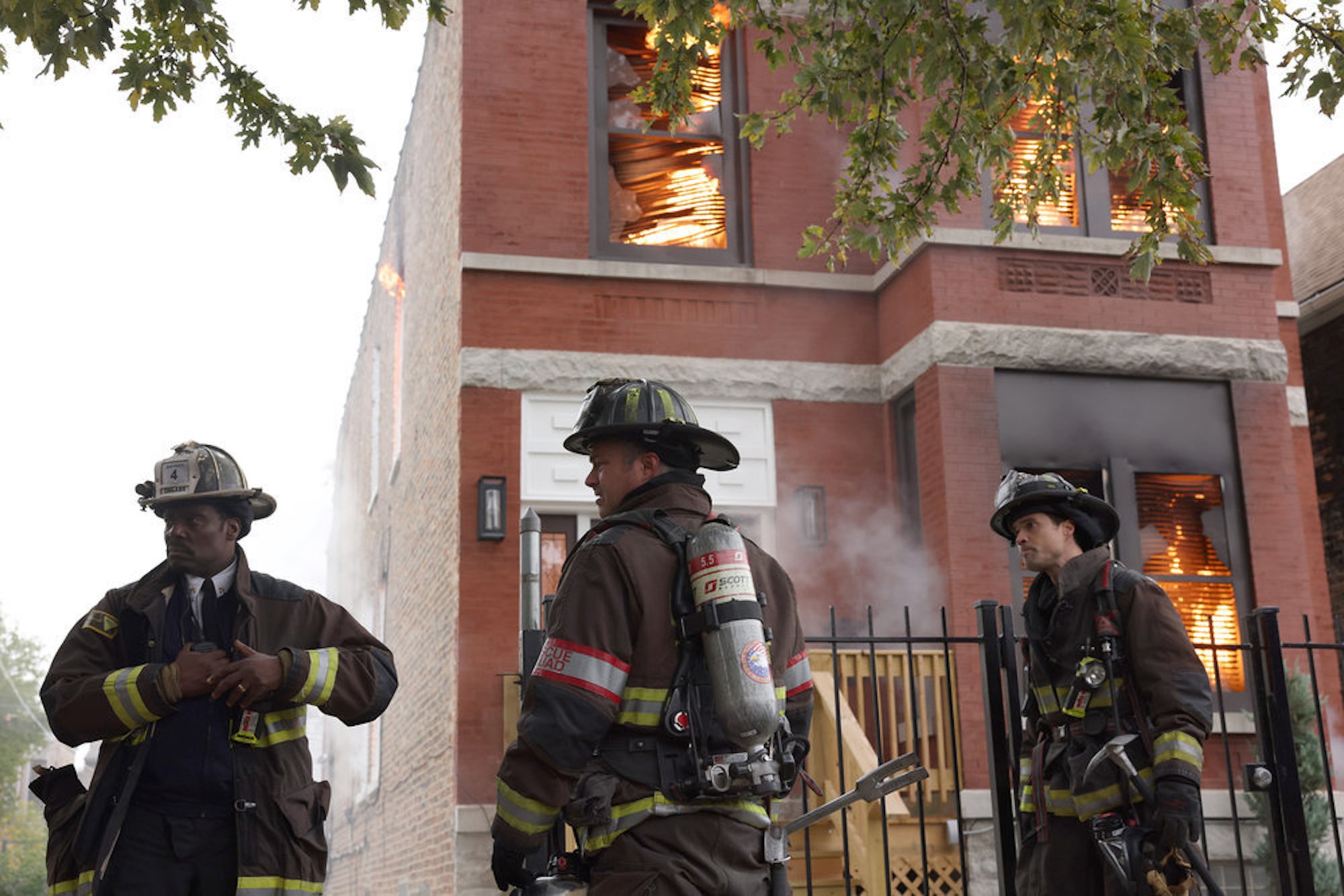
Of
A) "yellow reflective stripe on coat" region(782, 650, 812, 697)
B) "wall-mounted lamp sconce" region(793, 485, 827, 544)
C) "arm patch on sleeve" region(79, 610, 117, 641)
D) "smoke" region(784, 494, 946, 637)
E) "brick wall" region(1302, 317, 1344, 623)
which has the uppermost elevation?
"brick wall" region(1302, 317, 1344, 623)

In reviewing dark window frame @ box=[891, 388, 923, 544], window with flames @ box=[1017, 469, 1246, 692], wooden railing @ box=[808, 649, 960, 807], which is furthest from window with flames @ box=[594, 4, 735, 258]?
wooden railing @ box=[808, 649, 960, 807]

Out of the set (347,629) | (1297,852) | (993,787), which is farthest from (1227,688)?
(347,629)

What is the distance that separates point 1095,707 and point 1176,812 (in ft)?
1.67

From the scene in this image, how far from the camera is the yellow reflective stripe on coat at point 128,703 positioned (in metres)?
4.18

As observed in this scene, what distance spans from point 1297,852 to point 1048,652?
6.26 feet

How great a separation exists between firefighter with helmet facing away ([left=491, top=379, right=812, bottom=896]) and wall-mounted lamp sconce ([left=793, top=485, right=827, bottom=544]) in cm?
759

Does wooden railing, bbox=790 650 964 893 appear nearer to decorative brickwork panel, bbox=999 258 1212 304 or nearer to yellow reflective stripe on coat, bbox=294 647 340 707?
decorative brickwork panel, bbox=999 258 1212 304

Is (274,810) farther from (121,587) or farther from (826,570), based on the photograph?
(826,570)

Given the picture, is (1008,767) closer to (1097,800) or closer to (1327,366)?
(1097,800)

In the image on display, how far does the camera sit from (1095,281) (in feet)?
37.3

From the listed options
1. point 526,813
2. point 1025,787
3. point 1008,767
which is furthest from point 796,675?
point 1008,767

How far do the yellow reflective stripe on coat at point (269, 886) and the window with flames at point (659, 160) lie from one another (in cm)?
826

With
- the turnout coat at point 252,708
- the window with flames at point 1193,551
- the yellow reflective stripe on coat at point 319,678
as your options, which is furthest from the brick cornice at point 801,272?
the yellow reflective stripe on coat at point 319,678

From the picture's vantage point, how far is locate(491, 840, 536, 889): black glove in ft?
11.5
